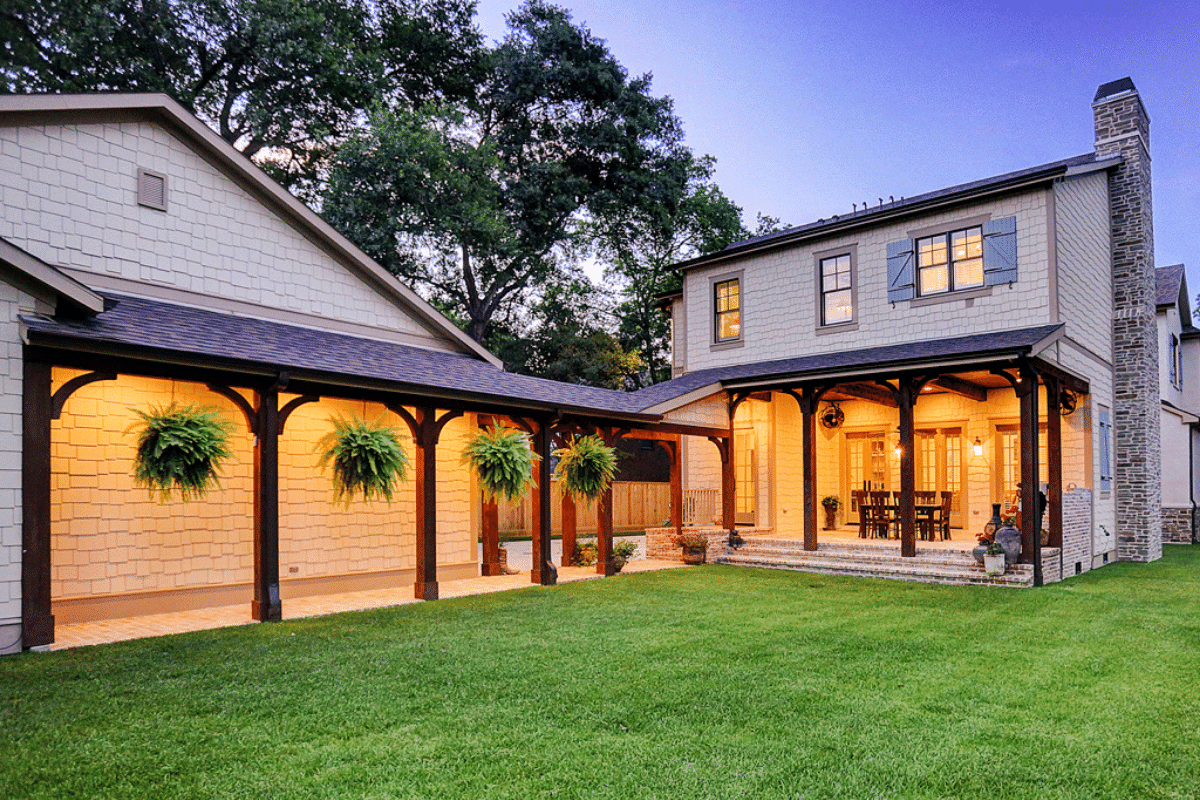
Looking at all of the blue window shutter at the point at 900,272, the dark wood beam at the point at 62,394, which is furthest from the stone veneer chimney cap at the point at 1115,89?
the dark wood beam at the point at 62,394

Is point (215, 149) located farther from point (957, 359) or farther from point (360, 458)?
point (957, 359)

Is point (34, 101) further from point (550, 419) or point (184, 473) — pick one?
point (550, 419)

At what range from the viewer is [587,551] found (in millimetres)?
13516

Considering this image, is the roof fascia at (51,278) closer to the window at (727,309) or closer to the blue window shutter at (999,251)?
the window at (727,309)

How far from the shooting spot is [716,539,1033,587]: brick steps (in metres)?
11.3

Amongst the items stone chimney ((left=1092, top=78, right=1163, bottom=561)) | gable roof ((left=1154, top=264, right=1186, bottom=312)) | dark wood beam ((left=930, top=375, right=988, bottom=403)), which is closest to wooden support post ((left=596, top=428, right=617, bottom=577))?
dark wood beam ((left=930, top=375, right=988, bottom=403))

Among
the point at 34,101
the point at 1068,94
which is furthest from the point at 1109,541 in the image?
the point at 1068,94

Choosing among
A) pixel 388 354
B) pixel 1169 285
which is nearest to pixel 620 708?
pixel 388 354

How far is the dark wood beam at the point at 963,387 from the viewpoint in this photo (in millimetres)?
13954

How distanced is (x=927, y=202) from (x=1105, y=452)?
→ 6019 millimetres

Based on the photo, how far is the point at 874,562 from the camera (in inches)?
490

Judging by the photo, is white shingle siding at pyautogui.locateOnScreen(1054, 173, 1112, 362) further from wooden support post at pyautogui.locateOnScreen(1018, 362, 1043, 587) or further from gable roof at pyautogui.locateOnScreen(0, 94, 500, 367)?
gable roof at pyautogui.locateOnScreen(0, 94, 500, 367)

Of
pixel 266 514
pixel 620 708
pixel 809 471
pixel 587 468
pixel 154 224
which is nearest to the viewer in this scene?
pixel 620 708

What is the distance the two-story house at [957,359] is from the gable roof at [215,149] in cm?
469
